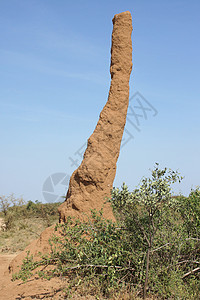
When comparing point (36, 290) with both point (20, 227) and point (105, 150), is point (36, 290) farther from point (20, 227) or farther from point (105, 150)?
point (20, 227)

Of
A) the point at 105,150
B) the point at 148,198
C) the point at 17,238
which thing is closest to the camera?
the point at 148,198

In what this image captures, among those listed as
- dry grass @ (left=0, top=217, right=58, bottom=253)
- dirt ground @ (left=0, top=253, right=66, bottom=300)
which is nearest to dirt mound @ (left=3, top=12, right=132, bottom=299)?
dirt ground @ (left=0, top=253, right=66, bottom=300)

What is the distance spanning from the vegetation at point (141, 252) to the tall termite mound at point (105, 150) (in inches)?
39.5

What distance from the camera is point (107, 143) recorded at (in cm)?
781

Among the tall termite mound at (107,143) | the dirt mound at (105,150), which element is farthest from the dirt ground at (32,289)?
the tall termite mound at (107,143)

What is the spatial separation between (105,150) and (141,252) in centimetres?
278

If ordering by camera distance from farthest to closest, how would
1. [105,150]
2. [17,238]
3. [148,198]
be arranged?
[17,238]
[105,150]
[148,198]

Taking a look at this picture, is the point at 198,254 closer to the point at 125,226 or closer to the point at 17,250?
the point at 125,226

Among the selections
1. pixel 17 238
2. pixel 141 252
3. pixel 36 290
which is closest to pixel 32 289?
pixel 36 290

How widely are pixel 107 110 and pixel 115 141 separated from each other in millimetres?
865

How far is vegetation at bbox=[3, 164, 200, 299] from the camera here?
17.7 feet

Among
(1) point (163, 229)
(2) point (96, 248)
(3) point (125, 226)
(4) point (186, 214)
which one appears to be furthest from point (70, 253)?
(4) point (186, 214)

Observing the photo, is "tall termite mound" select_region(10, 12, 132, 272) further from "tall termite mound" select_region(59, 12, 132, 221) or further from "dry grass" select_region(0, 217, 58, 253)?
"dry grass" select_region(0, 217, 58, 253)

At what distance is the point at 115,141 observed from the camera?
25.8 ft
